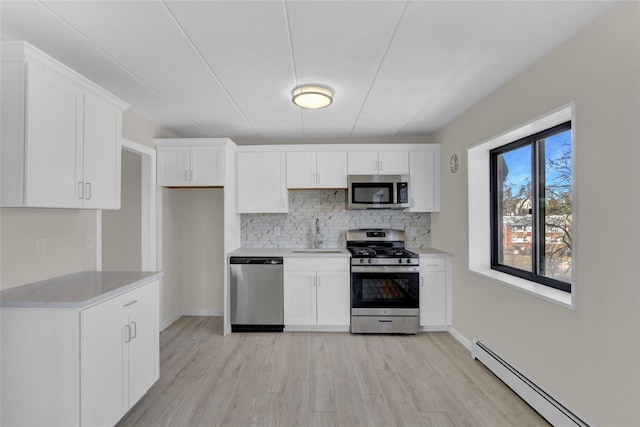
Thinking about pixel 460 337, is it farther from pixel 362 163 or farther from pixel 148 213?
pixel 148 213

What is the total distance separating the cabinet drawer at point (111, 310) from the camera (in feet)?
5.19

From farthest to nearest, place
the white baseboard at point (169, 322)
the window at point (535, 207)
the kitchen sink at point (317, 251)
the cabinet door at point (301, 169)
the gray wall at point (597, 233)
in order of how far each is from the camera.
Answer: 1. the cabinet door at point (301, 169)
2. the kitchen sink at point (317, 251)
3. the white baseboard at point (169, 322)
4. the window at point (535, 207)
5. the gray wall at point (597, 233)

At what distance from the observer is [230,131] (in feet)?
12.5

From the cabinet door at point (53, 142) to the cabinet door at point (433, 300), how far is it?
10.9 feet

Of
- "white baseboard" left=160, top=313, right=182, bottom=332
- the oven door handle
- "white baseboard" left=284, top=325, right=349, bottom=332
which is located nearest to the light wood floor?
"white baseboard" left=284, top=325, right=349, bottom=332

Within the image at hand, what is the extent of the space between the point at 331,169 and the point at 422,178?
3.79 feet

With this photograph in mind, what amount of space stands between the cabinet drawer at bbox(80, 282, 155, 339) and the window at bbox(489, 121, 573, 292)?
289 centimetres

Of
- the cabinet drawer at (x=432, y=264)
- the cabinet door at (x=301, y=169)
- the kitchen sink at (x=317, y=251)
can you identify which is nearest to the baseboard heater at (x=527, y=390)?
the cabinet drawer at (x=432, y=264)

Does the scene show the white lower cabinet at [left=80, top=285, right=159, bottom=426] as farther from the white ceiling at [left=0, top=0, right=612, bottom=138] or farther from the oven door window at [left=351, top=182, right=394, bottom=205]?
the oven door window at [left=351, top=182, right=394, bottom=205]

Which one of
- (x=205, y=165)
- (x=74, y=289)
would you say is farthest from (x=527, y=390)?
(x=205, y=165)

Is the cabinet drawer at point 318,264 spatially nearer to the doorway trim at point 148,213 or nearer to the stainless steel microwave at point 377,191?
the stainless steel microwave at point 377,191

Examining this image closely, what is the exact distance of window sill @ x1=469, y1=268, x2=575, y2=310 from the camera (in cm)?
190

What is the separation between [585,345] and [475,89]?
1992mm

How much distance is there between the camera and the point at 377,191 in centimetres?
377
